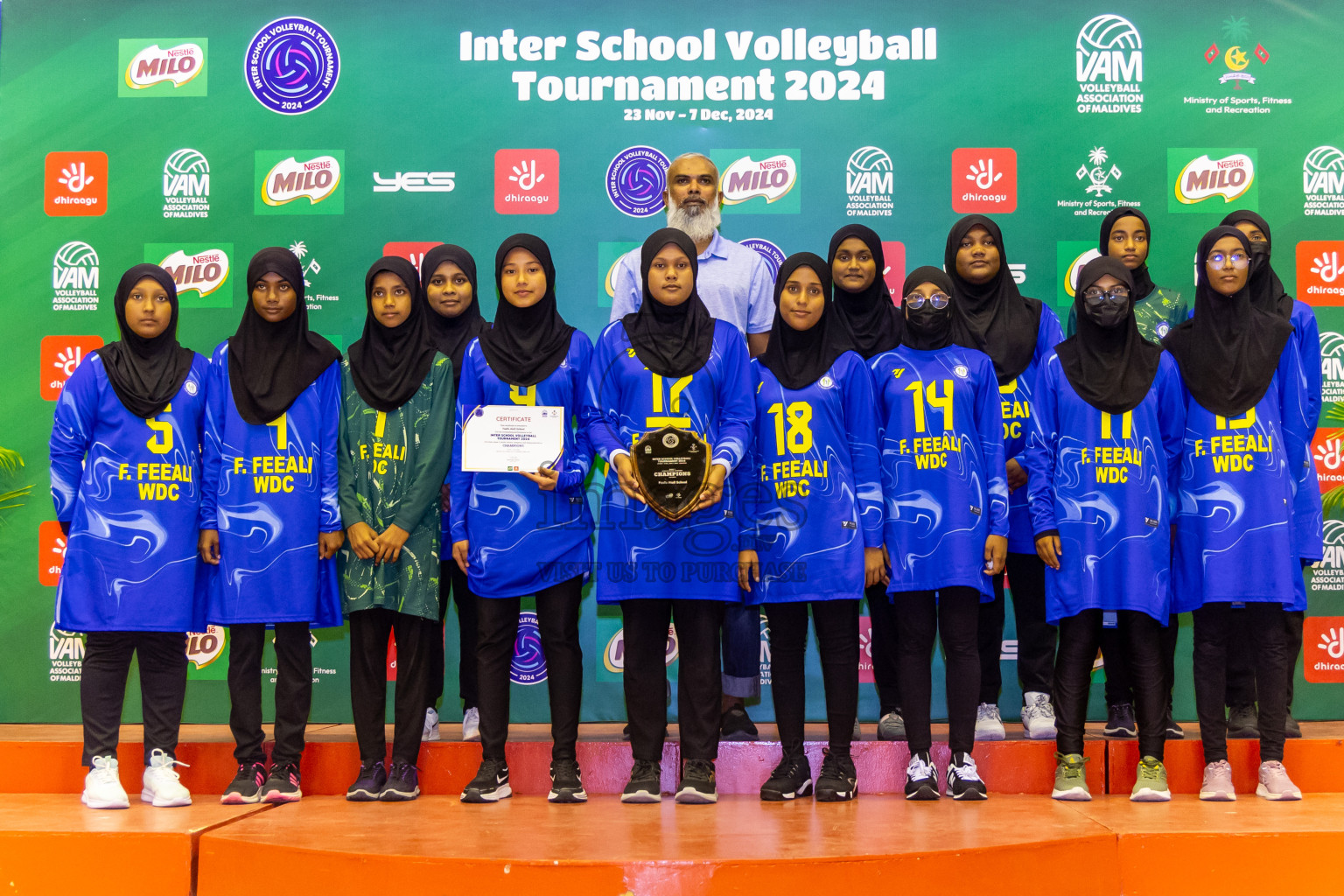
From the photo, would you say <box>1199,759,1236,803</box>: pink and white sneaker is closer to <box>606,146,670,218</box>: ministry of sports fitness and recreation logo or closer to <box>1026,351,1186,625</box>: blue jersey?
<box>1026,351,1186,625</box>: blue jersey

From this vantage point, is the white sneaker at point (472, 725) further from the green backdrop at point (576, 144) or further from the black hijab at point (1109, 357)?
the black hijab at point (1109, 357)

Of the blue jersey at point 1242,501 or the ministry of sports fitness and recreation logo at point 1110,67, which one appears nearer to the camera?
the blue jersey at point 1242,501

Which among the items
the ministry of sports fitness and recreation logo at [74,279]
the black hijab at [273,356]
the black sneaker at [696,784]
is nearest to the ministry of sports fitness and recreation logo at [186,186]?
the ministry of sports fitness and recreation logo at [74,279]

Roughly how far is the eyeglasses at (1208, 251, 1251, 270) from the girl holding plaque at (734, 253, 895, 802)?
1.37m

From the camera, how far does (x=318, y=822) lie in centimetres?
347

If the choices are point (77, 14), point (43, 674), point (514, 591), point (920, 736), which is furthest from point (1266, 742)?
point (77, 14)

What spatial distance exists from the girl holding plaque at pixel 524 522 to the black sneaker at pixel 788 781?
2.21 feet

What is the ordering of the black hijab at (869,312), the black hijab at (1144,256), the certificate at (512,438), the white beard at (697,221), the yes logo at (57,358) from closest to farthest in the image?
the certificate at (512,438)
the black hijab at (869,312)
the black hijab at (1144,256)
the white beard at (697,221)
the yes logo at (57,358)

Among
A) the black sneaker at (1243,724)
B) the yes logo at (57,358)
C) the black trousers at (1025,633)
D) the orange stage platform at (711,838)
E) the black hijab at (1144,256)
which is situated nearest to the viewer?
the orange stage platform at (711,838)

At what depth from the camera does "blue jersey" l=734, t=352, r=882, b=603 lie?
3.65 metres

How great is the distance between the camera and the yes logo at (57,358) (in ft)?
17.5

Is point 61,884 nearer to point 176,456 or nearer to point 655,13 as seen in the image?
point 176,456

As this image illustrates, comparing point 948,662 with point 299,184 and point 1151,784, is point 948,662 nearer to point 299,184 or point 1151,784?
point 1151,784

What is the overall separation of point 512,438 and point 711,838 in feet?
5.04
